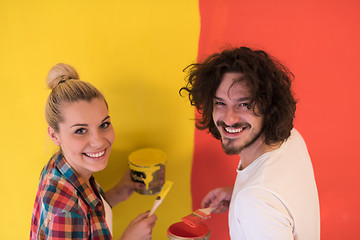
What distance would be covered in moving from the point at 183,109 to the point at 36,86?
61 centimetres

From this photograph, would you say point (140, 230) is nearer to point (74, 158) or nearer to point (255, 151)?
point (74, 158)

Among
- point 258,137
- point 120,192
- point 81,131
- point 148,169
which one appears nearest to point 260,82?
point 258,137

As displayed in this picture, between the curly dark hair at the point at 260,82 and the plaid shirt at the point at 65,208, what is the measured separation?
22.9 inches

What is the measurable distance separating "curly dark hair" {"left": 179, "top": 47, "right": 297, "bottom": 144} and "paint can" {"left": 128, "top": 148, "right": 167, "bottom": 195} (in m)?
0.33

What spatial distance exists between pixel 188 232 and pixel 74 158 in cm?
53

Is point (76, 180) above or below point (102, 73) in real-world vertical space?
below

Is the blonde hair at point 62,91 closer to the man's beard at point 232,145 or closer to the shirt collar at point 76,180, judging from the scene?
the shirt collar at point 76,180

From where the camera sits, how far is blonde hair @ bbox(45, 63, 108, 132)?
1067 mm

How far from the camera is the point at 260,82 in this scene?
1109mm

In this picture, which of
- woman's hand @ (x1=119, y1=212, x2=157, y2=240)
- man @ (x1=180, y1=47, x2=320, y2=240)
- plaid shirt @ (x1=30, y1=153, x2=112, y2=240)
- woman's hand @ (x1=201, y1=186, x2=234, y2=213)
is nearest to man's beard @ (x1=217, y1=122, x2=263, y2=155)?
man @ (x1=180, y1=47, x2=320, y2=240)

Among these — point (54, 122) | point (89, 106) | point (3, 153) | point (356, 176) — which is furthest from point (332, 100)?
point (3, 153)

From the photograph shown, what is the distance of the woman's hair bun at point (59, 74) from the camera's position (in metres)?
1.10

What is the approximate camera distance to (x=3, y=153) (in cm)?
130

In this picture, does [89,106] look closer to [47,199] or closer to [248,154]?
[47,199]
